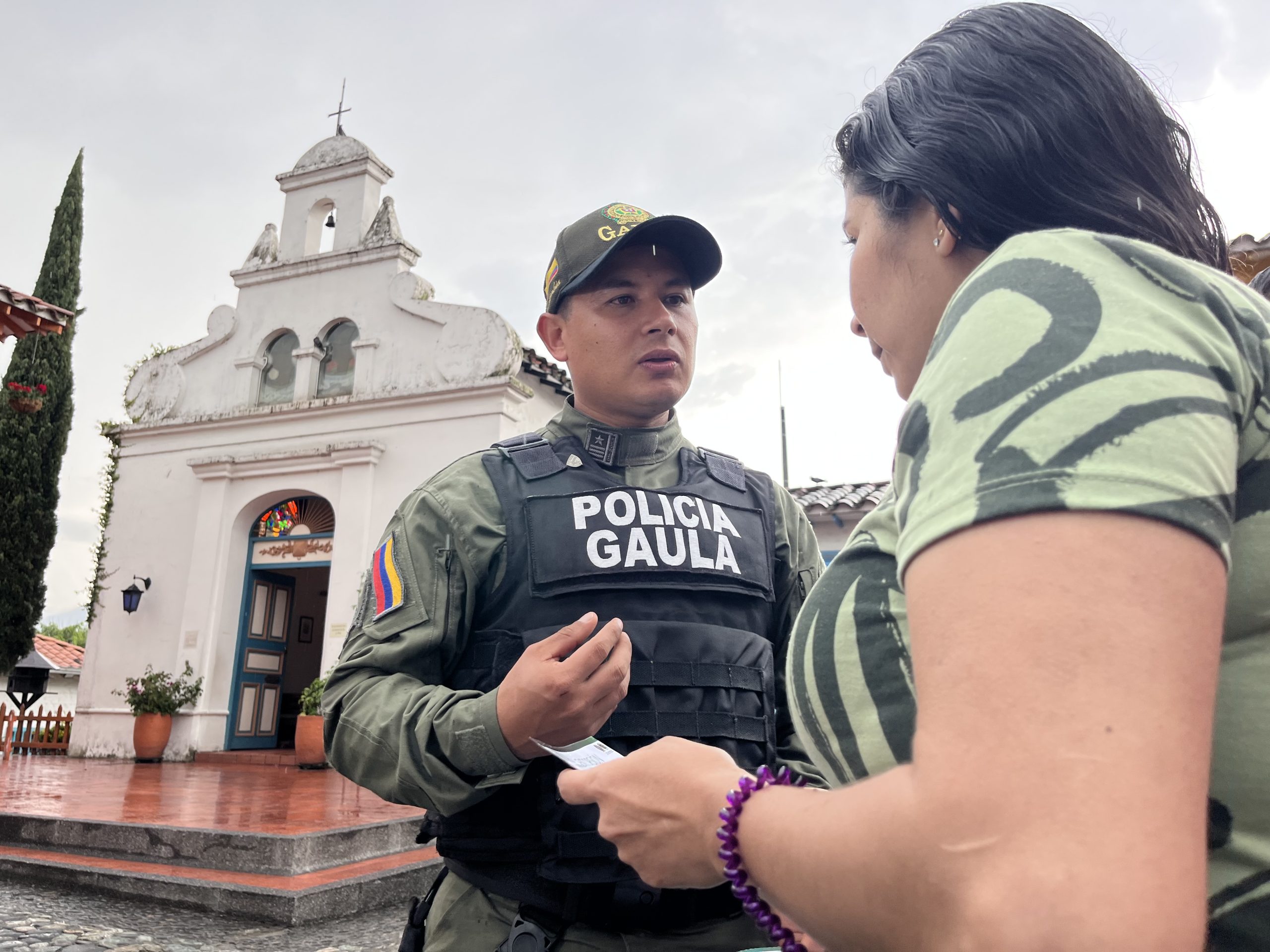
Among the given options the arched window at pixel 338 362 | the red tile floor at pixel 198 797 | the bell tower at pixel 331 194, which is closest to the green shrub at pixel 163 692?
the red tile floor at pixel 198 797

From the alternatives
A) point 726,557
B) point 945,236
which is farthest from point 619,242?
point 945,236

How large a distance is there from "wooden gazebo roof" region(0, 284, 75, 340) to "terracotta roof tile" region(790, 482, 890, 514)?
25.0 ft

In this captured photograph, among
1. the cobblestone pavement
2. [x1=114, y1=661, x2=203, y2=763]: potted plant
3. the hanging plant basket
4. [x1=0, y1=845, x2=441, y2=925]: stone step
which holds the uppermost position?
the hanging plant basket

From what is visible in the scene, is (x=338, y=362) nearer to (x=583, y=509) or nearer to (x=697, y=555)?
(x=583, y=509)

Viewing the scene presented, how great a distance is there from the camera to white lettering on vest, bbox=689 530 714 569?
5.90 feet

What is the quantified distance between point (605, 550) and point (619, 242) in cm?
68

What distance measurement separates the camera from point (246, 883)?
4.60 meters

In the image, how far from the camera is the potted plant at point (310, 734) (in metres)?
10.0

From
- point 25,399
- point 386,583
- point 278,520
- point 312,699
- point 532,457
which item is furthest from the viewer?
point 278,520

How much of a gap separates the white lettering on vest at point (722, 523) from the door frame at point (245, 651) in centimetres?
999

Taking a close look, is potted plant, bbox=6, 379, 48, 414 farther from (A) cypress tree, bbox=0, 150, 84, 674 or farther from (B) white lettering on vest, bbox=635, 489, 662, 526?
(B) white lettering on vest, bbox=635, 489, 662, 526

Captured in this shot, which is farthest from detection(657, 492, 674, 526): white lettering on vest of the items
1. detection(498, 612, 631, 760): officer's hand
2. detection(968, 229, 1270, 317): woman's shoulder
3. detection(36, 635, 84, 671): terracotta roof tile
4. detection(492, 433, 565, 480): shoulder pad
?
detection(36, 635, 84, 671): terracotta roof tile

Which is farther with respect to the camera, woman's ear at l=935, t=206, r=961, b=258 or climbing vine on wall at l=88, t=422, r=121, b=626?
climbing vine on wall at l=88, t=422, r=121, b=626

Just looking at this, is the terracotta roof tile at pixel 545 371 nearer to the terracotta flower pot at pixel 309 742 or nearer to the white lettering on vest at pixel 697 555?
the terracotta flower pot at pixel 309 742
